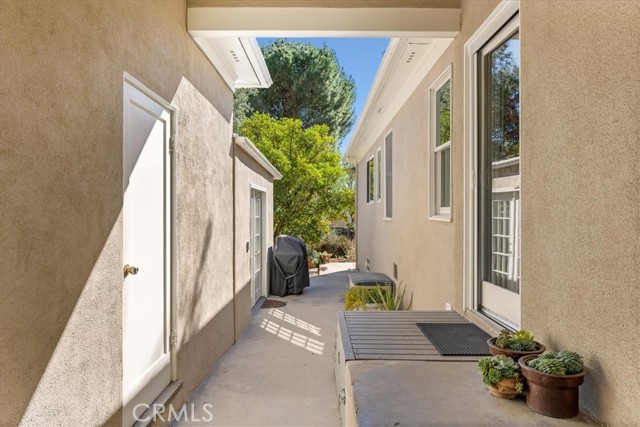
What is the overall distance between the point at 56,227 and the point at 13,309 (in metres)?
0.42

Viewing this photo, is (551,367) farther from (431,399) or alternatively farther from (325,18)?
(325,18)

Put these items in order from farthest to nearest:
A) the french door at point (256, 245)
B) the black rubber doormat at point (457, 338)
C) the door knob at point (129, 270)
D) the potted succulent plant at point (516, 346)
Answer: the french door at point (256, 245) → the door knob at point (129, 270) → the black rubber doormat at point (457, 338) → the potted succulent plant at point (516, 346)

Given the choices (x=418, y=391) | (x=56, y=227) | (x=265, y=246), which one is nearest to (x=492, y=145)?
(x=418, y=391)

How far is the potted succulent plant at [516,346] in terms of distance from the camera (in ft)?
6.51

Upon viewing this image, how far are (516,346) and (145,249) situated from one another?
7.87ft

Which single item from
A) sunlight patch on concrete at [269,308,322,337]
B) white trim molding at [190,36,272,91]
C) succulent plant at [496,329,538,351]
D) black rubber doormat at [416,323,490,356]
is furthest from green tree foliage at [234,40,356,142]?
succulent plant at [496,329,538,351]

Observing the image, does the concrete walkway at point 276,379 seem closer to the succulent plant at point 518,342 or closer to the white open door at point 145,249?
the white open door at point 145,249

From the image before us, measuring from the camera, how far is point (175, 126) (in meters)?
3.59

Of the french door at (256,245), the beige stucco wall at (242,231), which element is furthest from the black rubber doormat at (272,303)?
the beige stucco wall at (242,231)

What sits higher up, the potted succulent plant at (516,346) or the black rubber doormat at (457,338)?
the potted succulent plant at (516,346)

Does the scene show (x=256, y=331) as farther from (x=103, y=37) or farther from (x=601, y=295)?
(x=601, y=295)

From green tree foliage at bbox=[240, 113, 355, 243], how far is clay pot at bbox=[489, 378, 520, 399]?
1050 centimetres

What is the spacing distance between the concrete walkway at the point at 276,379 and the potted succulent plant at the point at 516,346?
5.93ft

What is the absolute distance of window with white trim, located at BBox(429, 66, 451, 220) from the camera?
440 cm
